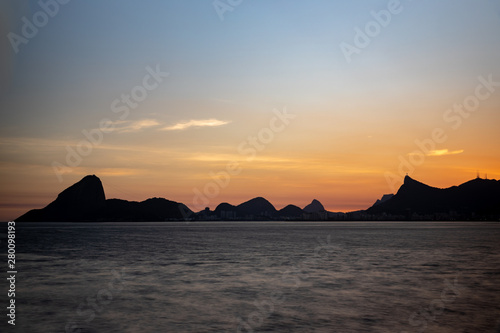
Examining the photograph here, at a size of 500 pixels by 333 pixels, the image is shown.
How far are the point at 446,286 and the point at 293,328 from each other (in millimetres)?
20566

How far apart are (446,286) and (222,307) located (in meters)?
21.2

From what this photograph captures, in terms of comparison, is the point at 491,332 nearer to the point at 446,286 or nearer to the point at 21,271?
the point at 446,286

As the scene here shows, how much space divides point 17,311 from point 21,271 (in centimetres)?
2364

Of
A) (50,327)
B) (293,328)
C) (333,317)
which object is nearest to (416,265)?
(333,317)

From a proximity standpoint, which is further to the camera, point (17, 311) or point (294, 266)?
point (294, 266)

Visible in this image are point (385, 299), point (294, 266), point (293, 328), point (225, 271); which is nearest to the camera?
point (293, 328)

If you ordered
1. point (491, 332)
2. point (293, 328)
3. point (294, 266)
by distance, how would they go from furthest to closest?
1. point (294, 266)
2. point (293, 328)
3. point (491, 332)

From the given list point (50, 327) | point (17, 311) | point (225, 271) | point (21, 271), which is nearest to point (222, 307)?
point (50, 327)

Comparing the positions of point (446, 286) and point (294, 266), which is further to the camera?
point (294, 266)

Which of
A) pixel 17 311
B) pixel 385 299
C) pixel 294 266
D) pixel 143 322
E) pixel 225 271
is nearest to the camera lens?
pixel 143 322

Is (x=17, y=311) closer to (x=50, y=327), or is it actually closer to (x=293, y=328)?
(x=50, y=327)

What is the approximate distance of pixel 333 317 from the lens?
27.2 m

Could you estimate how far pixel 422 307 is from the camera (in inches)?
1169

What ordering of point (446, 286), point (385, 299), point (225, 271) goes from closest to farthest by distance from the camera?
point (385, 299)
point (446, 286)
point (225, 271)
